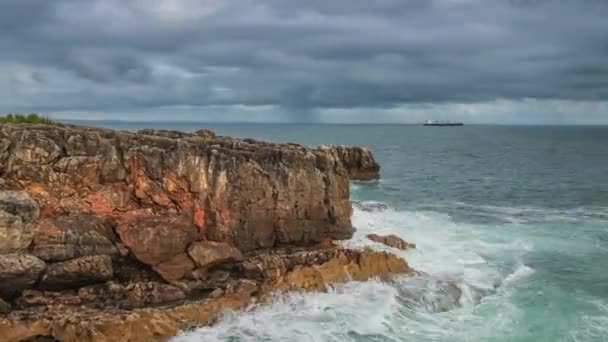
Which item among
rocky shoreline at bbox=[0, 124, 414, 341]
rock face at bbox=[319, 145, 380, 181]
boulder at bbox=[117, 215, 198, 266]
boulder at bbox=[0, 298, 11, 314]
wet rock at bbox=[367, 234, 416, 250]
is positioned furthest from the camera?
rock face at bbox=[319, 145, 380, 181]

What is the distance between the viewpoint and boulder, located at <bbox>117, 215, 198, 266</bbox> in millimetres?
26297

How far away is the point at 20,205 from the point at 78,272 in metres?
3.70

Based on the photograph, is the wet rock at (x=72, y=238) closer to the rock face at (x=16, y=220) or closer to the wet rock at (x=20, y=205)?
the rock face at (x=16, y=220)

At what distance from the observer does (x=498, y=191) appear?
6481 cm

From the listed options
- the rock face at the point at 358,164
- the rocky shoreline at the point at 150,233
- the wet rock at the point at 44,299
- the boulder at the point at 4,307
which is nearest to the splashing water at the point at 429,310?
the rocky shoreline at the point at 150,233

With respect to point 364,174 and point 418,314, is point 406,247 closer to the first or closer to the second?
point 418,314

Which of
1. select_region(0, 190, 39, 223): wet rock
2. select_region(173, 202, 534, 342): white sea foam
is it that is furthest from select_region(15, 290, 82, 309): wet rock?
select_region(173, 202, 534, 342): white sea foam

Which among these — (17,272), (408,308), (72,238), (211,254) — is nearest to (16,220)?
(17,272)

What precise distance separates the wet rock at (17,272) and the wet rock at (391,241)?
60.2 feet

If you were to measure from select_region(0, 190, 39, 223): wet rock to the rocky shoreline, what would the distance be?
0.14 ft

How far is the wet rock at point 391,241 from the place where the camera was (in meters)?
34.5

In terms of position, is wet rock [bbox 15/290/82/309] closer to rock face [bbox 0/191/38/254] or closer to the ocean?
rock face [bbox 0/191/38/254]

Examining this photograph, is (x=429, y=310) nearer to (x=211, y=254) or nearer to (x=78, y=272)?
(x=211, y=254)

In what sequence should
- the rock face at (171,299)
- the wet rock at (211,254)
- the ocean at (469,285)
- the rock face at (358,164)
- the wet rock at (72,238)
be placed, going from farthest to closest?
Result: the rock face at (358,164) < the wet rock at (211,254) < the wet rock at (72,238) < the ocean at (469,285) < the rock face at (171,299)
